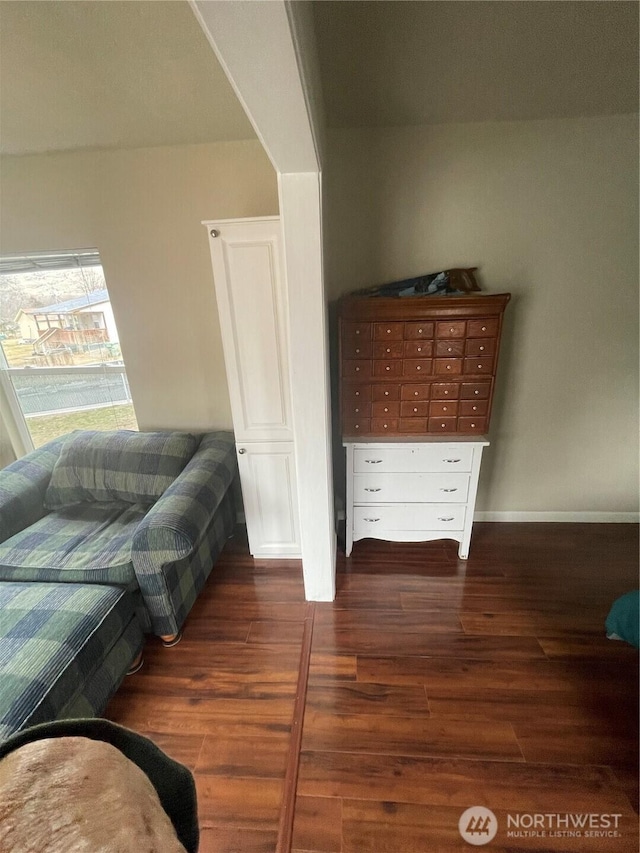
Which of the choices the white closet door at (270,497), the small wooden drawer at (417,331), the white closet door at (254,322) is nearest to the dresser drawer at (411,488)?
the white closet door at (270,497)

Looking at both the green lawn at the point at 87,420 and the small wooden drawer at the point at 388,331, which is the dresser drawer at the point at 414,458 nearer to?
the small wooden drawer at the point at 388,331

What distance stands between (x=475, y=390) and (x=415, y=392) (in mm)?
301

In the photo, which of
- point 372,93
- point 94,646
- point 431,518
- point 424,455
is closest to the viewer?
point 94,646

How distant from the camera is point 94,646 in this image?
1289mm

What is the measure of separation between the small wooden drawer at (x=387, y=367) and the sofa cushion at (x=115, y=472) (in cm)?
116

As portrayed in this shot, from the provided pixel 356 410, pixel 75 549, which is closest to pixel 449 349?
pixel 356 410

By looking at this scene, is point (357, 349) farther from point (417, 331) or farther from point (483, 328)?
point (483, 328)

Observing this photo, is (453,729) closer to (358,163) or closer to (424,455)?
(424,455)

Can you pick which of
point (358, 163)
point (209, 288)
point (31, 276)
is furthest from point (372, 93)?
point (31, 276)

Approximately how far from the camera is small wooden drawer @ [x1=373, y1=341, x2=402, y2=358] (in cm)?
178

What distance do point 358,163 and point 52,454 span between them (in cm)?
238

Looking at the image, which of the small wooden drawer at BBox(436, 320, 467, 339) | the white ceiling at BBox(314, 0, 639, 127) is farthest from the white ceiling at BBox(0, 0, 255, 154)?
the small wooden drawer at BBox(436, 320, 467, 339)

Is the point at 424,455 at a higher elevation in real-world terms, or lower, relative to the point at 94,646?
higher

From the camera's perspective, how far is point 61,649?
1.20 meters
